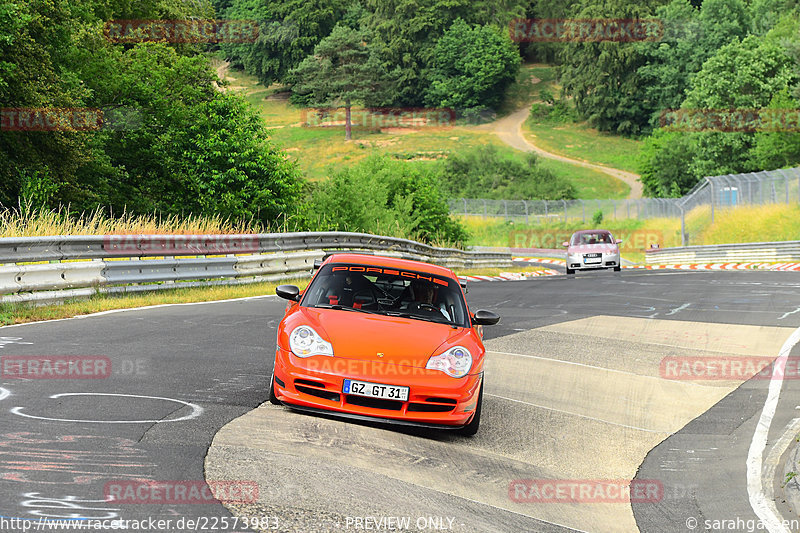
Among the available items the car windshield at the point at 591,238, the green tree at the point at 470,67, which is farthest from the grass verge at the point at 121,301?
the green tree at the point at 470,67

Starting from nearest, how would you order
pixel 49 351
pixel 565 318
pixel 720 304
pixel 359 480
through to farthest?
pixel 359 480
pixel 49 351
pixel 565 318
pixel 720 304

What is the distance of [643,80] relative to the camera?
410ft

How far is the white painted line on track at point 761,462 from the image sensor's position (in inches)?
239

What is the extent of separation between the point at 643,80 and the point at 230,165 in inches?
4052

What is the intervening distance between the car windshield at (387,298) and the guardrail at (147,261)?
598 centimetres

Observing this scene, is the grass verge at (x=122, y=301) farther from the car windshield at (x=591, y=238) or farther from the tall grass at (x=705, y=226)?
the tall grass at (x=705, y=226)

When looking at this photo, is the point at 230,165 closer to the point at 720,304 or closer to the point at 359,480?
the point at 720,304

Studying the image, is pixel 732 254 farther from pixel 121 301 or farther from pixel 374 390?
pixel 374 390

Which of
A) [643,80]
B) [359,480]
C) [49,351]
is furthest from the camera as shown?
[643,80]

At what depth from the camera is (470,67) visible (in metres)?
138

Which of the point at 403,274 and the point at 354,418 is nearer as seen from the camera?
the point at 354,418

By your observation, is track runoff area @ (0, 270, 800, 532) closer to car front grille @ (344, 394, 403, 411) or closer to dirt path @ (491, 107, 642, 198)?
car front grille @ (344, 394, 403, 411)

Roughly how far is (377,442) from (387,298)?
2.48 metres

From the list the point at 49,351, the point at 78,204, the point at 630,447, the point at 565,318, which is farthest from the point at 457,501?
the point at 78,204
